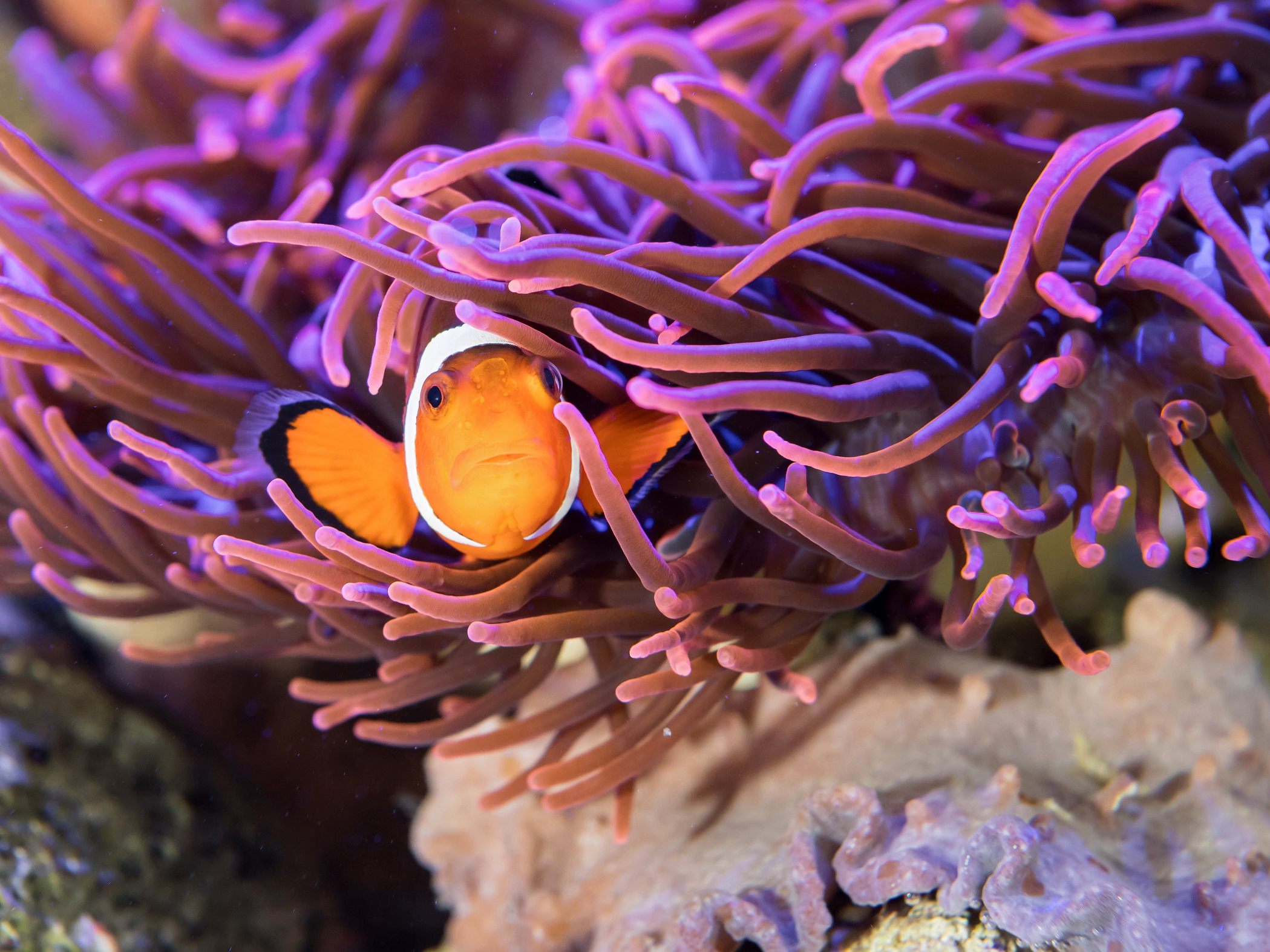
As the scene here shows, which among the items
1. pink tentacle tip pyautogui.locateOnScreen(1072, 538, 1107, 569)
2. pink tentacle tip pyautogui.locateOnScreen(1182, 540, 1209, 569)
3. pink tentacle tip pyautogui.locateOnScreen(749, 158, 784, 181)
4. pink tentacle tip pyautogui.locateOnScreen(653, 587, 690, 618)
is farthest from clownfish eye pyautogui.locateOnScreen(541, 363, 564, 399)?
pink tentacle tip pyautogui.locateOnScreen(1182, 540, 1209, 569)

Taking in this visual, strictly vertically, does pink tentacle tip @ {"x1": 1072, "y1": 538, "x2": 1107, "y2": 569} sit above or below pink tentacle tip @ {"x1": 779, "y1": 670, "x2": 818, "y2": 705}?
above

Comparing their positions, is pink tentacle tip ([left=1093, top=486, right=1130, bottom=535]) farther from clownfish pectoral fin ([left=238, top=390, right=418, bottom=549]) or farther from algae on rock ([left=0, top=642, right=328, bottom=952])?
algae on rock ([left=0, top=642, right=328, bottom=952])

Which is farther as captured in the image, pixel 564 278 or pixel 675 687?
pixel 675 687

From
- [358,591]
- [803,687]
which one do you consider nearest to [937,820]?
[803,687]

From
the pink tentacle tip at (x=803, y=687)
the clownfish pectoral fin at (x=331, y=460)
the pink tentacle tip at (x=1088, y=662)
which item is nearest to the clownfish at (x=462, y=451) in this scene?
the clownfish pectoral fin at (x=331, y=460)

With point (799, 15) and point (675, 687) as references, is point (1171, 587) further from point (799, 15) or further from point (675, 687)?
point (799, 15)

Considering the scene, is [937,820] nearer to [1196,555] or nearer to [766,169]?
[1196,555]

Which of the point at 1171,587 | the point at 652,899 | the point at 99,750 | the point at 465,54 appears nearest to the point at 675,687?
the point at 652,899
